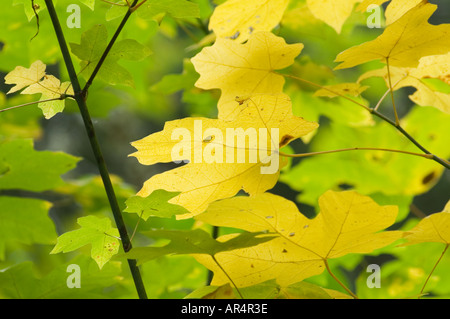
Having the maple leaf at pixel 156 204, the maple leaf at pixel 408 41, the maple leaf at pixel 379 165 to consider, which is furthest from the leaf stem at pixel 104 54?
the maple leaf at pixel 379 165

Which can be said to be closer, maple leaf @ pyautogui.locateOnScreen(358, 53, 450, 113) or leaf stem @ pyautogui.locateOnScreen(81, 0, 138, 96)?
leaf stem @ pyautogui.locateOnScreen(81, 0, 138, 96)

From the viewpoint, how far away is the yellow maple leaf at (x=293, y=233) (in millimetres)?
446

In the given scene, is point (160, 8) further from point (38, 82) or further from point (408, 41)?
point (408, 41)

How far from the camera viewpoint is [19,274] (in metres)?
0.65

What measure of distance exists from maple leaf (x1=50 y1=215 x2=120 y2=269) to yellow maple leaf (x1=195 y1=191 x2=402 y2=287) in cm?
9

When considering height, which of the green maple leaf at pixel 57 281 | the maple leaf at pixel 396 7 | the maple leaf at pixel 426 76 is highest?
the maple leaf at pixel 396 7

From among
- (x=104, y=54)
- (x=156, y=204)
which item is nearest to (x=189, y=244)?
(x=156, y=204)

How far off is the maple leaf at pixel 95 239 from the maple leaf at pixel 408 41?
0.97 feet

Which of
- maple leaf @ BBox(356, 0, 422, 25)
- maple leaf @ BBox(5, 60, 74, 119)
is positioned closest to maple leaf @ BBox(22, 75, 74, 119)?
maple leaf @ BBox(5, 60, 74, 119)

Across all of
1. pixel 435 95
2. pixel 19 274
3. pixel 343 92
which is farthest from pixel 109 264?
pixel 435 95

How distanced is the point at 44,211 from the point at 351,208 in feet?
1.78

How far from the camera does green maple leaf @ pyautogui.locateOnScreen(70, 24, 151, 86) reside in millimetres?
501

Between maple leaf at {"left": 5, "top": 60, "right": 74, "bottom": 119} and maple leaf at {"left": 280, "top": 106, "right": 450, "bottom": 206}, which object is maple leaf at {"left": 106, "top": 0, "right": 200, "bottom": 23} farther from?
maple leaf at {"left": 280, "top": 106, "right": 450, "bottom": 206}

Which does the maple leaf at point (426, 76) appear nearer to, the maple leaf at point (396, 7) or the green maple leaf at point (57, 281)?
the maple leaf at point (396, 7)
